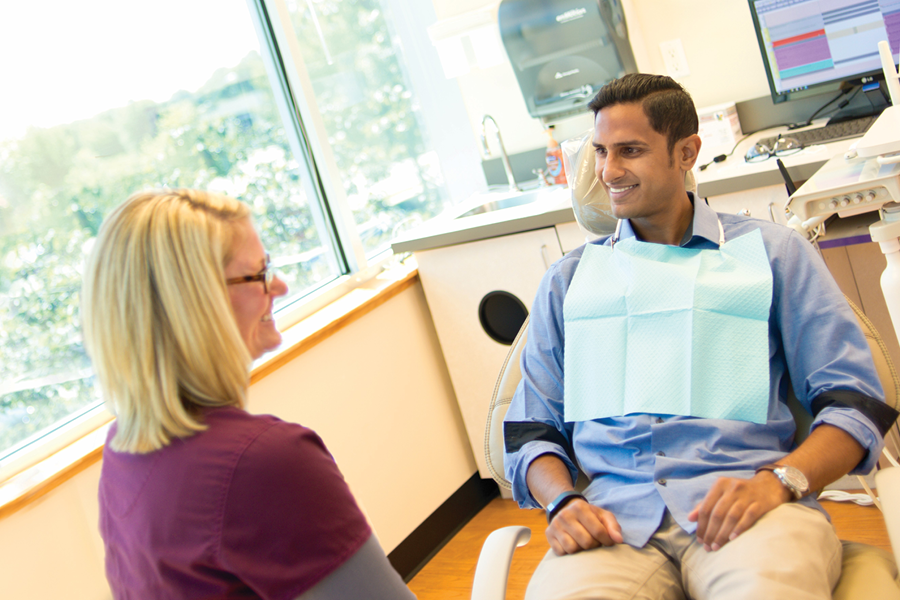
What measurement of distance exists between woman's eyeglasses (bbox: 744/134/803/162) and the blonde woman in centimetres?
176

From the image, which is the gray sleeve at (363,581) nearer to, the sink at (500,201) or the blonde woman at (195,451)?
the blonde woman at (195,451)

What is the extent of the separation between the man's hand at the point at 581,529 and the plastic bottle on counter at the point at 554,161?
187 centimetres

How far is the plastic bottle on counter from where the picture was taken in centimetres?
300

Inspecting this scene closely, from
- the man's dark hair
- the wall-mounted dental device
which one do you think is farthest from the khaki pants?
the man's dark hair

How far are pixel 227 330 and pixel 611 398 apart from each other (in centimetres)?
78

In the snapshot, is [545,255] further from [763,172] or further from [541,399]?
[541,399]

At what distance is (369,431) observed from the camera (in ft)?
8.20

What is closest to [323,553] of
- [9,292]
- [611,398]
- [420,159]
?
[611,398]

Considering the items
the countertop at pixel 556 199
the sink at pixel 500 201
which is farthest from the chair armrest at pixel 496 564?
the sink at pixel 500 201

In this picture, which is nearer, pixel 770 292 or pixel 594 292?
pixel 770 292

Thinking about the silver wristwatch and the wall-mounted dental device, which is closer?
the silver wristwatch

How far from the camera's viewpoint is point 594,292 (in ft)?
4.99

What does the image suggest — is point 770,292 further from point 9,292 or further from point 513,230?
point 9,292

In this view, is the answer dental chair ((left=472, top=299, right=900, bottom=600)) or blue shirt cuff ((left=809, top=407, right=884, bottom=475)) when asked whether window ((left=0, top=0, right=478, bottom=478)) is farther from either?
blue shirt cuff ((left=809, top=407, right=884, bottom=475))
